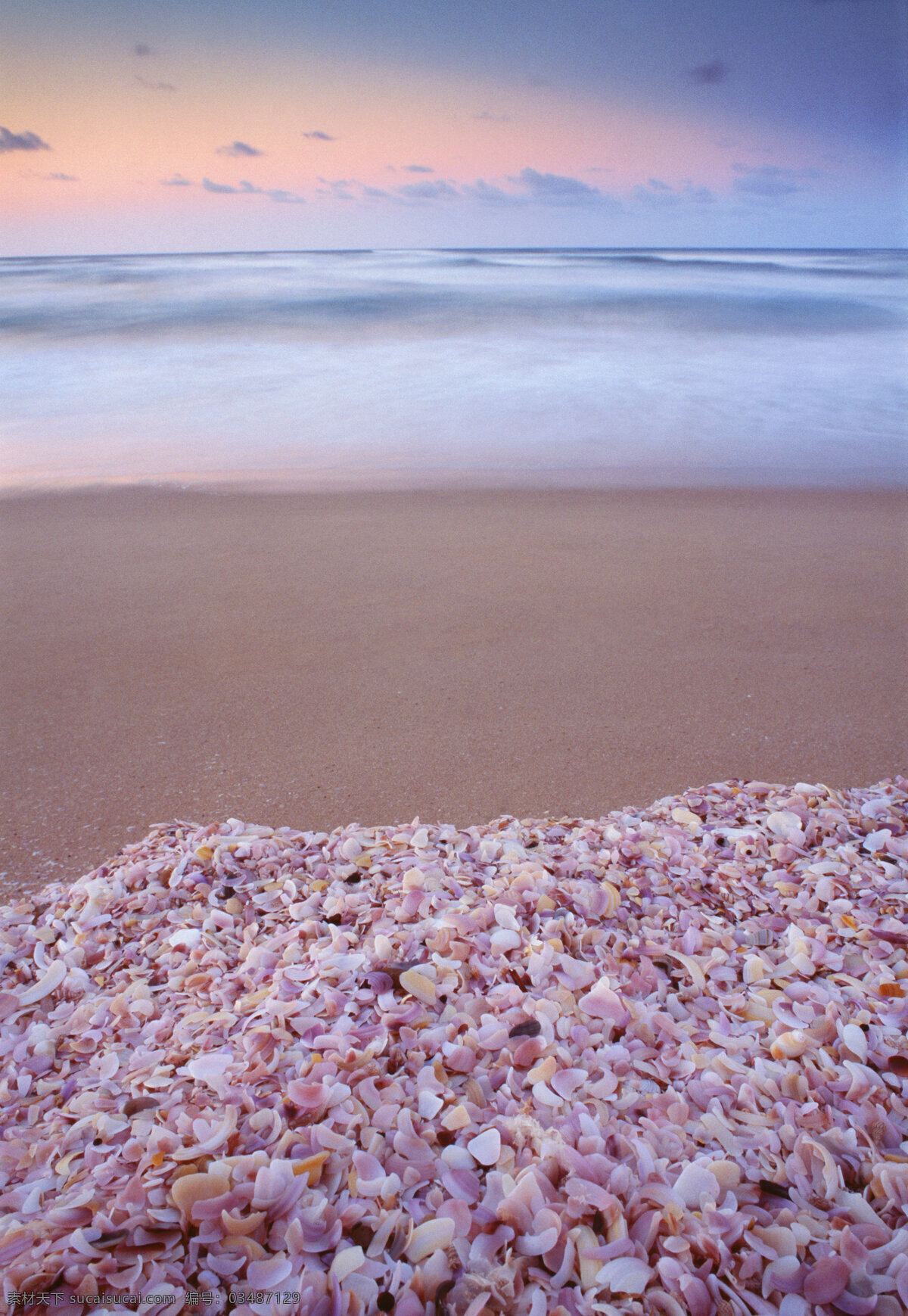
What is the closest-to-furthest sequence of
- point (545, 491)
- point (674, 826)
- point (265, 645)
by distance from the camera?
point (674, 826), point (265, 645), point (545, 491)

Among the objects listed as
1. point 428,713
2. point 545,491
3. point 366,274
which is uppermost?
point 366,274

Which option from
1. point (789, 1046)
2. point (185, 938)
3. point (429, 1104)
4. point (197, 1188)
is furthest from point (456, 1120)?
point (185, 938)

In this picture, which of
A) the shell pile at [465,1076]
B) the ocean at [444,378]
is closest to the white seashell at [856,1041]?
the shell pile at [465,1076]

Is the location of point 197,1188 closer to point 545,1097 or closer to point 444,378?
point 545,1097

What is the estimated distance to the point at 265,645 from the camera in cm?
223

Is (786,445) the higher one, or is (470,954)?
(786,445)

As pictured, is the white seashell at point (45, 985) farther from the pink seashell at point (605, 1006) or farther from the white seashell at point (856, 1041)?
the white seashell at point (856, 1041)

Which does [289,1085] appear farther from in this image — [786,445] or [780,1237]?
[786,445]

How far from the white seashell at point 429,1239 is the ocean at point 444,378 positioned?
3.35 metres

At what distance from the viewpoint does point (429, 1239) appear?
27.1 inches

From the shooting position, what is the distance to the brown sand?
168 cm

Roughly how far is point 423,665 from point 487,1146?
1.43m

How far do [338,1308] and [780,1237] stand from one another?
0.37m

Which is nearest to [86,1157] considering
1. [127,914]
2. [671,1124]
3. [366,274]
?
[127,914]
